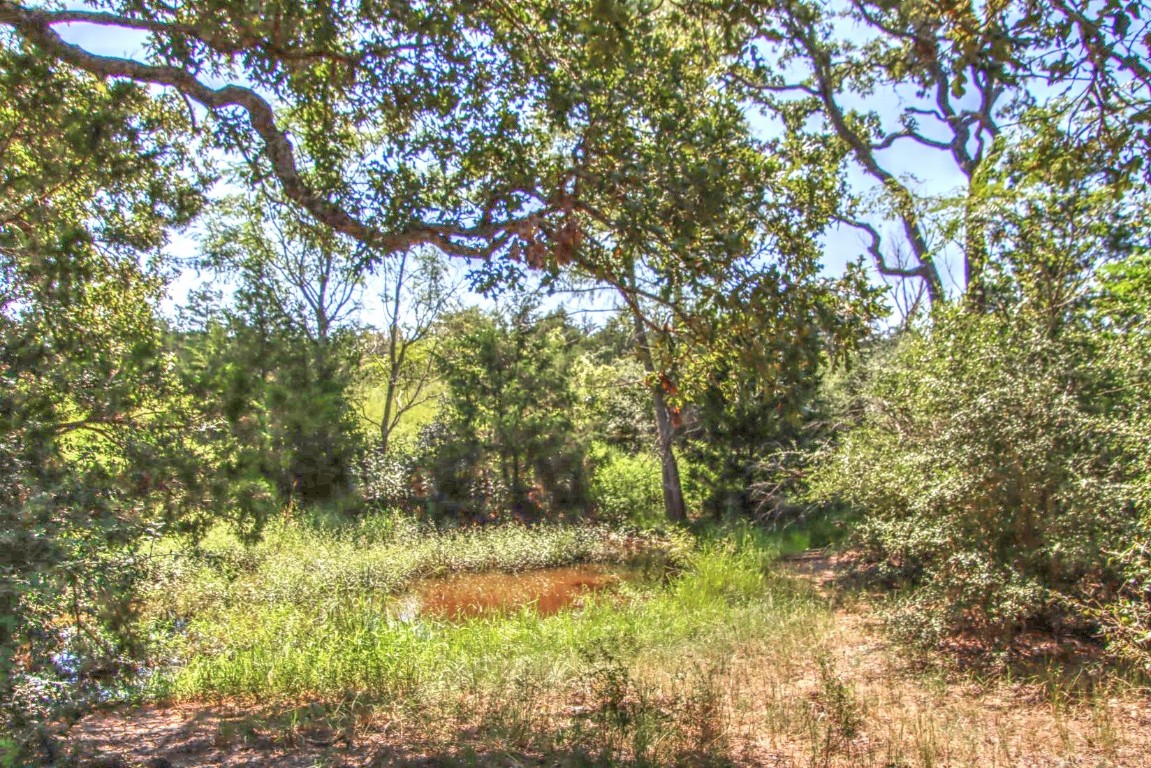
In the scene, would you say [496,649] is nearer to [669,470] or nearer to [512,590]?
[512,590]

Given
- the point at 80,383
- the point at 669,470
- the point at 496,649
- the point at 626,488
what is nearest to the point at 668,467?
the point at 669,470

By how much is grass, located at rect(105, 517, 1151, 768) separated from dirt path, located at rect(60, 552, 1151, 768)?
21 mm

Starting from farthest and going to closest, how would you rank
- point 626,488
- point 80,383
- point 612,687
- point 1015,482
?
point 626,488, point 1015,482, point 612,687, point 80,383

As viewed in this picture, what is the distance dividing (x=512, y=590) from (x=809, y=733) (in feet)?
24.1

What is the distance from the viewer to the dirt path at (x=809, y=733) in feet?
14.1

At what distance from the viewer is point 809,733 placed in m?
4.96

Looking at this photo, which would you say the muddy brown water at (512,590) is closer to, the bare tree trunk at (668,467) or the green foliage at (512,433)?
the bare tree trunk at (668,467)

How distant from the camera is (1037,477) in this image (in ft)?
20.1

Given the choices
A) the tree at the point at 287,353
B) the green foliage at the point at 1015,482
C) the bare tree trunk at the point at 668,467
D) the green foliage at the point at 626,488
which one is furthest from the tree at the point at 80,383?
the green foliage at the point at 626,488

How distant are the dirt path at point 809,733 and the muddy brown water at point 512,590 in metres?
4.29

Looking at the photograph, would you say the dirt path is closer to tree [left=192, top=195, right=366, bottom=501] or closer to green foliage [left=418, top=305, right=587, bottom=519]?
tree [left=192, top=195, right=366, bottom=501]

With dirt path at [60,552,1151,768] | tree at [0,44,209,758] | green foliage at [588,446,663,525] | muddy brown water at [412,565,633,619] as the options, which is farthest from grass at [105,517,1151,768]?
green foliage at [588,446,663,525]

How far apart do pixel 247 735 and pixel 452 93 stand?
4.38 meters

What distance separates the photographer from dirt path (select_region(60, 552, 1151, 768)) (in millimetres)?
4305
